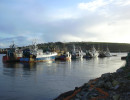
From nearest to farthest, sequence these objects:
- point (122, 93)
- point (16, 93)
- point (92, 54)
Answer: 1. point (122, 93)
2. point (16, 93)
3. point (92, 54)

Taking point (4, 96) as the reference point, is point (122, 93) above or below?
above

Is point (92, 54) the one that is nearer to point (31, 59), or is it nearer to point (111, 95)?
point (31, 59)

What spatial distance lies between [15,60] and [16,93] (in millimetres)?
54078

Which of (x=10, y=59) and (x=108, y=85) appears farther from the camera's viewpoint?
(x=10, y=59)

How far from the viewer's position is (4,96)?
15.4 meters

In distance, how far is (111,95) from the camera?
29.6 ft

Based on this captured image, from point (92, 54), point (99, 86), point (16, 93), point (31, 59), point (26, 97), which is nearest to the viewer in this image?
point (99, 86)

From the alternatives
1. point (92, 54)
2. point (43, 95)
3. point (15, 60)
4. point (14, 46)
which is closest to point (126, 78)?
point (43, 95)

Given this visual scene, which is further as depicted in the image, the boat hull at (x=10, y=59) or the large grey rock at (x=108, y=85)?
the boat hull at (x=10, y=59)

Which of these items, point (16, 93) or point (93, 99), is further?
point (16, 93)

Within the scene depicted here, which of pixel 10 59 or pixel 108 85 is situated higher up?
pixel 108 85

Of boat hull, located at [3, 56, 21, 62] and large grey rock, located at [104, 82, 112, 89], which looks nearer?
large grey rock, located at [104, 82, 112, 89]

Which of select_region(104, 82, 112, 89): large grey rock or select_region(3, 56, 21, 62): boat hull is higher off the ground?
select_region(104, 82, 112, 89): large grey rock

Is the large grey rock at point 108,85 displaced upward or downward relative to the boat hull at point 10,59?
upward
